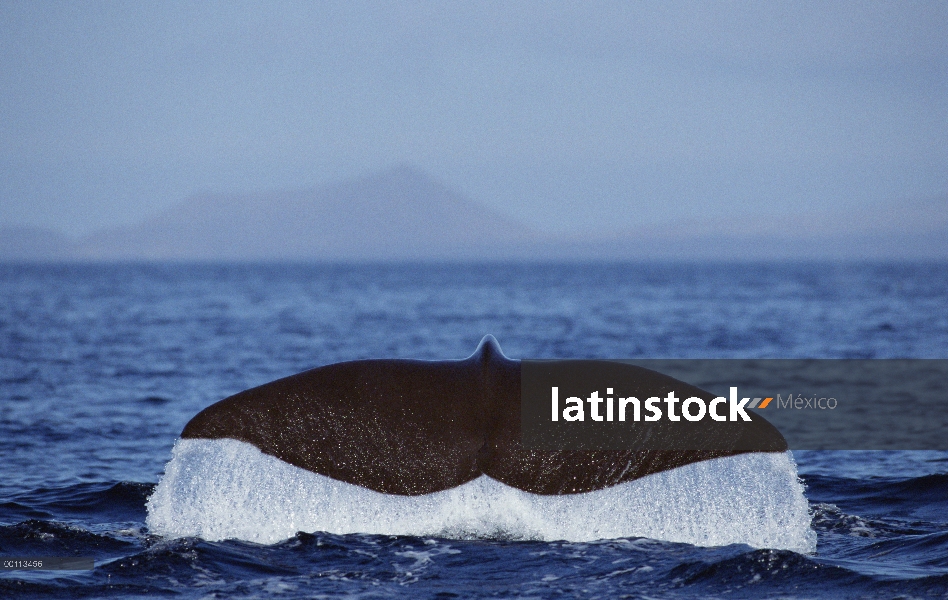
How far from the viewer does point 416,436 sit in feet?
23.1

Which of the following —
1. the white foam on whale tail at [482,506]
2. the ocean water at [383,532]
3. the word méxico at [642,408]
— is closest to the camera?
the word méxico at [642,408]

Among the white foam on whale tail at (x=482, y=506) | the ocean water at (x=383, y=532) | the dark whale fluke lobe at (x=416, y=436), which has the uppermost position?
the dark whale fluke lobe at (x=416, y=436)

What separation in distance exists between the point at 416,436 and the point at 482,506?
4.93 ft

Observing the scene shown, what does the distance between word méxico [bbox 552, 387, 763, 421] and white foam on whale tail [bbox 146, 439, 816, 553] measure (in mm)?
301

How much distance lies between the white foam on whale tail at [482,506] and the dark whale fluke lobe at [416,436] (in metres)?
0.12

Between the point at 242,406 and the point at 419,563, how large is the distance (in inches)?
66.5

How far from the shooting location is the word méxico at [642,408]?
6867mm

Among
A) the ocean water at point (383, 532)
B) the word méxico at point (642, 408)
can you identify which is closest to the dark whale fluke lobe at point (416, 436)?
the word méxico at point (642, 408)

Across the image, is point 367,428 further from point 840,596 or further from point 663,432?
point 840,596

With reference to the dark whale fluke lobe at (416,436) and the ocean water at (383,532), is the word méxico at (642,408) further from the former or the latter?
the ocean water at (383,532)

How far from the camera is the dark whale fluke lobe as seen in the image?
693cm

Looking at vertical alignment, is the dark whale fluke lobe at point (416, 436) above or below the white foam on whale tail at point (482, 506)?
above

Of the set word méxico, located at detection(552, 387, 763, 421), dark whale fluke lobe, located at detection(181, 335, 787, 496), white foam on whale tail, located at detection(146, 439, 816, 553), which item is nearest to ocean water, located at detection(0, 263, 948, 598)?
white foam on whale tail, located at detection(146, 439, 816, 553)

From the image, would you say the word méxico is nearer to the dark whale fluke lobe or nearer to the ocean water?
the dark whale fluke lobe
